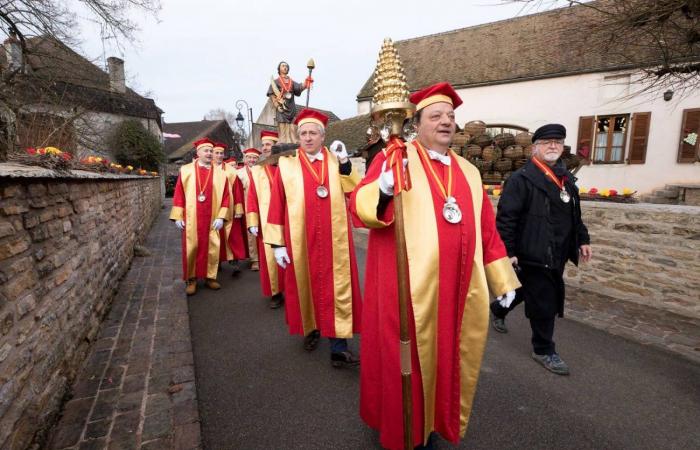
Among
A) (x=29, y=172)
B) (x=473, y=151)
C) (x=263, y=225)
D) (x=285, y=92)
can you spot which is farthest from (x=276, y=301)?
(x=473, y=151)

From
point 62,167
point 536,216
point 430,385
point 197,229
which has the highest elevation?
point 62,167

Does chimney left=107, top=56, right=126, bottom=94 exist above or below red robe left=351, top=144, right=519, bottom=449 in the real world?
above

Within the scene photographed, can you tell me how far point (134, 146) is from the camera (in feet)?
70.9

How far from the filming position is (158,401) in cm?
256

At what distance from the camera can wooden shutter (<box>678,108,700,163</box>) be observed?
12.6 meters

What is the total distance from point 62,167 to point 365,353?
2900 millimetres

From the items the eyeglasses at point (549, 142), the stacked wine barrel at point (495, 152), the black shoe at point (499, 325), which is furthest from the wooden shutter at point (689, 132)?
the eyeglasses at point (549, 142)

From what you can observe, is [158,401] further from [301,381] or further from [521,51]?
[521,51]

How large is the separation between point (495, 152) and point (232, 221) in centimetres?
609

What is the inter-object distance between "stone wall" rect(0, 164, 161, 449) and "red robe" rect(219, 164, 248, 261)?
6.39 feet

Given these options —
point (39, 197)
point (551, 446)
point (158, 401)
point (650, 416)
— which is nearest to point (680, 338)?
point (650, 416)

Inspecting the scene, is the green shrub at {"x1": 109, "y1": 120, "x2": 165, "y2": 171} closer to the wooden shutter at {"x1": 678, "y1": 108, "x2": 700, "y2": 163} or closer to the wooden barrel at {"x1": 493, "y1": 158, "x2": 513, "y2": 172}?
the wooden barrel at {"x1": 493, "y1": 158, "x2": 513, "y2": 172}

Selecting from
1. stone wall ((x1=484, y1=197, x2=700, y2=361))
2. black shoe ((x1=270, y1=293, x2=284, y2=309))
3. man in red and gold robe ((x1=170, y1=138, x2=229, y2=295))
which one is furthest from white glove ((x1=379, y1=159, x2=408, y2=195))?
man in red and gold robe ((x1=170, y1=138, x2=229, y2=295))

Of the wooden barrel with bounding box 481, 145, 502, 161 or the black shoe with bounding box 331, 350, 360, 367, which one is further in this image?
the wooden barrel with bounding box 481, 145, 502, 161
